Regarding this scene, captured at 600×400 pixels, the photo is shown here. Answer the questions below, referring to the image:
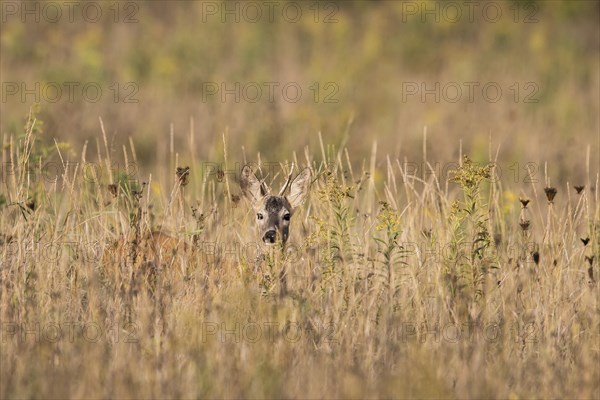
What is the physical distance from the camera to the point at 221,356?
237 inches

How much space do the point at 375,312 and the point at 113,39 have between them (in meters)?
13.4

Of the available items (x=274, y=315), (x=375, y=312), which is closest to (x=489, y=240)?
(x=375, y=312)

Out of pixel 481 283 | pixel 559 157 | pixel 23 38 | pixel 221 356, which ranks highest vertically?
pixel 23 38

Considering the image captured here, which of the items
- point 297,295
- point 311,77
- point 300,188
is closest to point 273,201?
point 300,188

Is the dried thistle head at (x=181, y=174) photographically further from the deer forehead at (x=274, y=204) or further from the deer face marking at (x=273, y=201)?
the deer forehead at (x=274, y=204)

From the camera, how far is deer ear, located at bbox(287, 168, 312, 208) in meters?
8.29

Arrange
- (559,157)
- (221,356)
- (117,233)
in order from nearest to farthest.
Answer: (221,356), (117,233), (559,157)

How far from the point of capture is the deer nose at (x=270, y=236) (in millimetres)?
7875

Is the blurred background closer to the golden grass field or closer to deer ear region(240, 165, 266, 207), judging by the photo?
the golden grass field

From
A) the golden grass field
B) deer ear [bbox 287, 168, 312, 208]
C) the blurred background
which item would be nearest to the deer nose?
the golden grass field

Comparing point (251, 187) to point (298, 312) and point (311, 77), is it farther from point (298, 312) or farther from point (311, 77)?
point (311, 77)

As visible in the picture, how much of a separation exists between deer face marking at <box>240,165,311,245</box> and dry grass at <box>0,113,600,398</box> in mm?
195

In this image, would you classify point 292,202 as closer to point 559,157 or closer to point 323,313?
point 323,313

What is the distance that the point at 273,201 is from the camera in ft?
27.1
